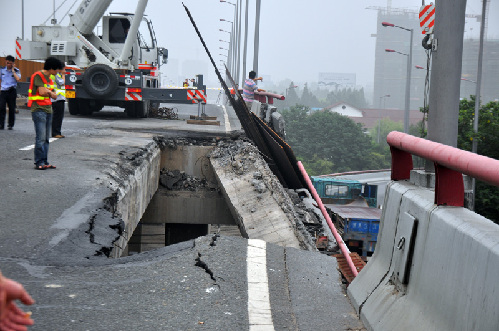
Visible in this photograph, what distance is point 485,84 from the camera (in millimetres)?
164750

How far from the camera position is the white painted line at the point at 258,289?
4570mm

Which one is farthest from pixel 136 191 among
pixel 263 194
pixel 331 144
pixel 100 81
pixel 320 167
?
pixel 331 144

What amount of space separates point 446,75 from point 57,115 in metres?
9.28

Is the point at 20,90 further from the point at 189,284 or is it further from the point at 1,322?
the point at 1,322

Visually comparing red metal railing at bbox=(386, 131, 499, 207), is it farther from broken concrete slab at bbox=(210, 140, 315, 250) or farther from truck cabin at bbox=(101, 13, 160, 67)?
truck cabin at bbox=(101, 13, 160, 67)

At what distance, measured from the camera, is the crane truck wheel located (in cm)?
2220

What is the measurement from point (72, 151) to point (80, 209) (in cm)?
523

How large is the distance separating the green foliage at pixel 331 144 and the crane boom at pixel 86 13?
68627mm

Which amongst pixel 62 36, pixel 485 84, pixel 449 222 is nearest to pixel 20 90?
pixel 62 36

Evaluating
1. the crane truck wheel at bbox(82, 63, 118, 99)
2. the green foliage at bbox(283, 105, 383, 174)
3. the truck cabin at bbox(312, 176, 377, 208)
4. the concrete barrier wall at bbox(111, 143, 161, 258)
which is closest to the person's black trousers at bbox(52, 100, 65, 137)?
the concrete barrier wall at bbox(111, 143, 161, 258)

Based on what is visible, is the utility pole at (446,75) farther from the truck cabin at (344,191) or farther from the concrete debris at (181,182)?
the truck cabin at (344,191)

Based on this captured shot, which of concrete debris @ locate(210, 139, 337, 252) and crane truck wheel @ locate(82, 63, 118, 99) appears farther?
crane truck wheel @ locate(82, 63, 118, 99)

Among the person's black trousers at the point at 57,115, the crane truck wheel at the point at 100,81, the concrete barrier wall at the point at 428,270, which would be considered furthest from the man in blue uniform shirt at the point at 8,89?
the concrete barrier wall at the point at 428,270

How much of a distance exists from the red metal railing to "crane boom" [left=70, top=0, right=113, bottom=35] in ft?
65.0
